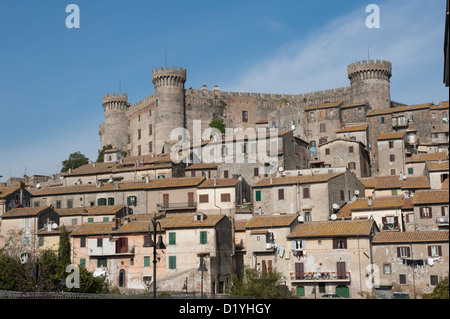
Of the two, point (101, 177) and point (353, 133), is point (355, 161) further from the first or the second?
point (101, 177)

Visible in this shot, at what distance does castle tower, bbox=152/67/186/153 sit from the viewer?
9644 centimetres

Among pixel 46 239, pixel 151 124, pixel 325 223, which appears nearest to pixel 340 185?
pixel 325 223

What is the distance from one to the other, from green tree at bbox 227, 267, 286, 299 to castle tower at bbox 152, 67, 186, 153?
165 feet

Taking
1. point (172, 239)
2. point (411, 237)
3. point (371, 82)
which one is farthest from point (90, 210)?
point (371, 82)

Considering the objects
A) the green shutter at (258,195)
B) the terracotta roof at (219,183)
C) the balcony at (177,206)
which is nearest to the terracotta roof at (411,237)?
the green shutter at (258,195)

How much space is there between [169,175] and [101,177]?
1040 centimetres

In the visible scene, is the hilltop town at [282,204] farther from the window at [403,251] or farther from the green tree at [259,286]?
the green tree at [259,286]

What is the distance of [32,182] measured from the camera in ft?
309

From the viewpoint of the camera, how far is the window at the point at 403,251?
4748 cm

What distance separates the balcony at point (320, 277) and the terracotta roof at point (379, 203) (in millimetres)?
8216

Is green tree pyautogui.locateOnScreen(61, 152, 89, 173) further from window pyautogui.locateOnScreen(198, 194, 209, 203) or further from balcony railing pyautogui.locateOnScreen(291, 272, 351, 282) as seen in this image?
balcony railing pyautogui.locateOnScreen(291, 272, 351, 282)

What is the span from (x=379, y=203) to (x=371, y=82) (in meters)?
42.3

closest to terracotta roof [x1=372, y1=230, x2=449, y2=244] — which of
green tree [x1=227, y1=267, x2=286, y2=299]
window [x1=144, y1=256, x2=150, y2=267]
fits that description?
green tree [x1=227, y1=267, x2=286, y2=299]

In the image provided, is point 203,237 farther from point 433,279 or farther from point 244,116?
point 244,116
